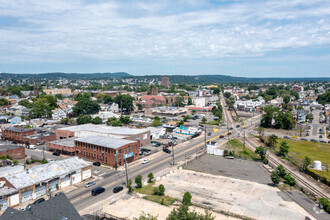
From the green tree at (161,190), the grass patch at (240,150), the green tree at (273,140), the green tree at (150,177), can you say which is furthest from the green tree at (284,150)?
the green tree at (161,190)

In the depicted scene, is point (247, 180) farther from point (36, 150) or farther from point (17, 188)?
point (36, 150)

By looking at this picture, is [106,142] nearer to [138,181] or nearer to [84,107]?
[138,181]

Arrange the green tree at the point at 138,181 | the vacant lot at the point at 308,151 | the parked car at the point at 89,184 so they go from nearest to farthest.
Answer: the green tree at the point at 138,181 < the parked car at the point at 89,184 < the vacant lot at the point at 308,151

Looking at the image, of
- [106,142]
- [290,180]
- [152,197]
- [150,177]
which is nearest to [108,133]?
[106,142]

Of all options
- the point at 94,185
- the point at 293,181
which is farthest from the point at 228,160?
the point at 94,185

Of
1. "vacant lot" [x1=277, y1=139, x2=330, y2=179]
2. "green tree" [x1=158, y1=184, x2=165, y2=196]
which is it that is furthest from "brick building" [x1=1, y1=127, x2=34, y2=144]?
"vacant lot" [x1=277, y1=139, x2=330, y2=179]

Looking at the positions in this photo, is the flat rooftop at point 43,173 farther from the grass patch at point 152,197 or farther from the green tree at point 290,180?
the green tree at point 290,180
